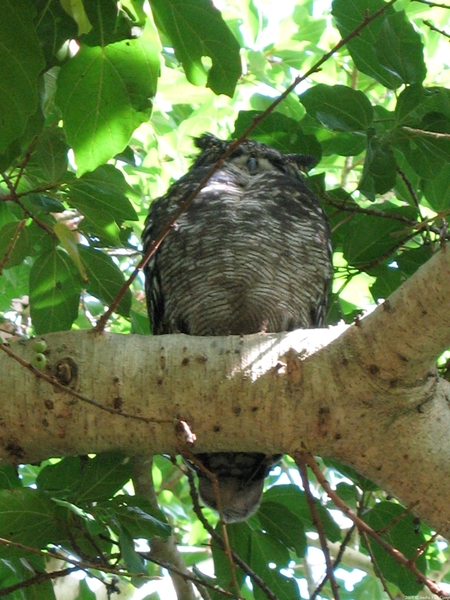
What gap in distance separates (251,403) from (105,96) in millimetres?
739

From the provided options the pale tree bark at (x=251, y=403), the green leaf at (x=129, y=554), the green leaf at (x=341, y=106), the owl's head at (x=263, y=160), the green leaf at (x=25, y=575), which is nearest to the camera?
the pale tree bark at (x=251, y=403)

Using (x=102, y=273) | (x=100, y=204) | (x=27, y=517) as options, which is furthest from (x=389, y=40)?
(x=27, y=517)

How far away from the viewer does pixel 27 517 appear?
191 centimetres

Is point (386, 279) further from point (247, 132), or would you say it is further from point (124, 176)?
point (247, 132)

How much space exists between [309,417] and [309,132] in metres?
Answer: 1.22

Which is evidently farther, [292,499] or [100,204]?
[292,499]

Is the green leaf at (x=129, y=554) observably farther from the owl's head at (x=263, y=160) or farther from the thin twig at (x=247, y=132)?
the owl's head at (x=263, y=160)

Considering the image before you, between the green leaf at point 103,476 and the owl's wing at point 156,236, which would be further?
the owl's wing at point 156,236

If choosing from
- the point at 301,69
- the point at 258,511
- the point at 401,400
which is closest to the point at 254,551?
the point at 258,511

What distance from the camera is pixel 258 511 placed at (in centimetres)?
244

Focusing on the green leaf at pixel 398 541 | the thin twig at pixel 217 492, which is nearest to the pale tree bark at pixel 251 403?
the thin twig at pixel 217 492

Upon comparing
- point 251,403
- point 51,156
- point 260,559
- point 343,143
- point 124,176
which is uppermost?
point 343,143

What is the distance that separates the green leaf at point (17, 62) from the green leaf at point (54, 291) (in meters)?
0.76

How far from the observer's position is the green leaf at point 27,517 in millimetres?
1883
